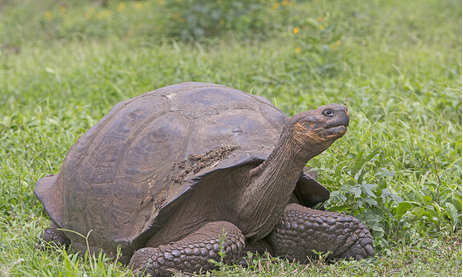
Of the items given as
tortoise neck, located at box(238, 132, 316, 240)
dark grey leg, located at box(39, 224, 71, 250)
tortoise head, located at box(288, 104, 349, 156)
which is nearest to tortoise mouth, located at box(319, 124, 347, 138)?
tortoise head, located at box(288, 104, 349, 156)

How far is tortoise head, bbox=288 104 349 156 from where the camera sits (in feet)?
6.66

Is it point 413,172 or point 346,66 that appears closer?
point 413,172

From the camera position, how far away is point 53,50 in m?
7.91

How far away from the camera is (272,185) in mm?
2287

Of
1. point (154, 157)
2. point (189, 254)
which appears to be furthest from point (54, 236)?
point (189, 254)

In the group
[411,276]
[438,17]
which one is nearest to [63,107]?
[411,276]

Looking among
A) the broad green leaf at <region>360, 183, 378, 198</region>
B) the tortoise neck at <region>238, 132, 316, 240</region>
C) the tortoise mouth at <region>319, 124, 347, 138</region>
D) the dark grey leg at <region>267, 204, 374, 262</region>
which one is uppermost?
the tortoise mouth at <region>319, 124, 347, 138</region>

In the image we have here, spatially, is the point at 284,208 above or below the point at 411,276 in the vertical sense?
above

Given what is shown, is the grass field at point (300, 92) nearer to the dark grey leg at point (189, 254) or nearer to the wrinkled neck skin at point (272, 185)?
the dark grey leg at point (189, 254)

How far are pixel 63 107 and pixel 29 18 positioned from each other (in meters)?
5.88

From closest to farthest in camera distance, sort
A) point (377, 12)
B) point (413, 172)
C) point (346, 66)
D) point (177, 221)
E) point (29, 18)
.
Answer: point (177, 221) → point (413, 172) → point (346, 66) → point (377, 12) → point (29, 18)

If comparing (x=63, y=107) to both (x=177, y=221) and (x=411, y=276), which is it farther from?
(x=411, y=276)

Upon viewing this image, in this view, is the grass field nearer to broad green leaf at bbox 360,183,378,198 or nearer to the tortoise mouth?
broad green leaf at bbox 360,183,378,198

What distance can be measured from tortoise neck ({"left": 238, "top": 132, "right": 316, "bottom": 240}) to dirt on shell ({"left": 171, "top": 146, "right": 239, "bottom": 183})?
0.17 m
